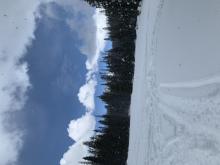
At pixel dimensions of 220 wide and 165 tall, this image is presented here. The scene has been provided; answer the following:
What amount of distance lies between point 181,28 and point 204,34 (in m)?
2.29

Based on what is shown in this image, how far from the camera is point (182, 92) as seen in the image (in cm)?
1014

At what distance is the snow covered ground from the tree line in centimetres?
1477

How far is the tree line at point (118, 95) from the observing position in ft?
103

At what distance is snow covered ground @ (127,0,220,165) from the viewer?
25.0 ft

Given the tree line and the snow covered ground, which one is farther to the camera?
the tree line

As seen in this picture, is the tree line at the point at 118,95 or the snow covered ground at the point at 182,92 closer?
the snow covered ground at the point at 182,92

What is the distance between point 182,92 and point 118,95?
27899 mm

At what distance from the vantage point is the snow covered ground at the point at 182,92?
7.62m

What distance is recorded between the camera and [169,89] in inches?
456

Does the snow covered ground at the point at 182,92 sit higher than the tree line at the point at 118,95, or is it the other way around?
the tree line at the point at 118,95

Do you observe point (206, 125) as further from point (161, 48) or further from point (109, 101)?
point (109, 101)

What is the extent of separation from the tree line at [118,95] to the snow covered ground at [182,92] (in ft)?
48.5

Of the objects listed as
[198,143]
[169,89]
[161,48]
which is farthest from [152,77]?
[198,143]

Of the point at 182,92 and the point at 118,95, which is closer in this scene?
the point at 182,92
